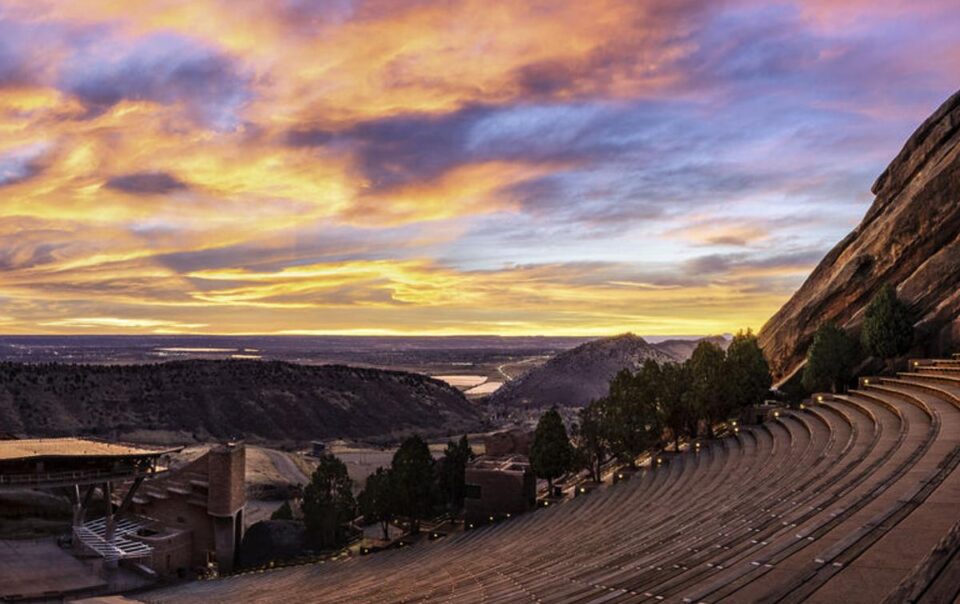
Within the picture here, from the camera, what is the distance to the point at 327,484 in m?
43.8

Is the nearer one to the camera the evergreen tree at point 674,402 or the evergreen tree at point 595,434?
the evergreen tree at point 595,434

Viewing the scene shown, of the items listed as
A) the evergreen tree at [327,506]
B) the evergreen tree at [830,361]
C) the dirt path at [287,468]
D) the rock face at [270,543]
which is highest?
the evergreen tree at [830,361]

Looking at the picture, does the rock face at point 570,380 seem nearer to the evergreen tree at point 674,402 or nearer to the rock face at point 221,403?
the rock face at point 221,403

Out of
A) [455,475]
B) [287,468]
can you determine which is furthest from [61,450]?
[287,468]

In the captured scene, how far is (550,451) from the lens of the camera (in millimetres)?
43000

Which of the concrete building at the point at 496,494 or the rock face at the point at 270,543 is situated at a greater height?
the concrete building at the point at 496,494

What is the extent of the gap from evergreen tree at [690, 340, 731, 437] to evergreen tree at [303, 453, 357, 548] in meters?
23.5

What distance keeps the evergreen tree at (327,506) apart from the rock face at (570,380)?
11182 centimetres

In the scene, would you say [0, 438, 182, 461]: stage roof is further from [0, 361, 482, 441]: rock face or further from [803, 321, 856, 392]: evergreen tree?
[0, 361, 482, 441]: rock face

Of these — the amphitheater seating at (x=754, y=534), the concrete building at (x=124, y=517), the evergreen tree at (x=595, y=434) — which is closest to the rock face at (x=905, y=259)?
the amphitheater seating at (x=754, y=534)

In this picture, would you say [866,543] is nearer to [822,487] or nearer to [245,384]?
[822,487]

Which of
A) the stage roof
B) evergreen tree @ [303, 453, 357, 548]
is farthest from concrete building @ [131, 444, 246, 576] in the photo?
the stage roof

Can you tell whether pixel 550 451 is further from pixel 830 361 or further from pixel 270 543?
pixel 270 543

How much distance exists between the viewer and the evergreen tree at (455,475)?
158 feet
